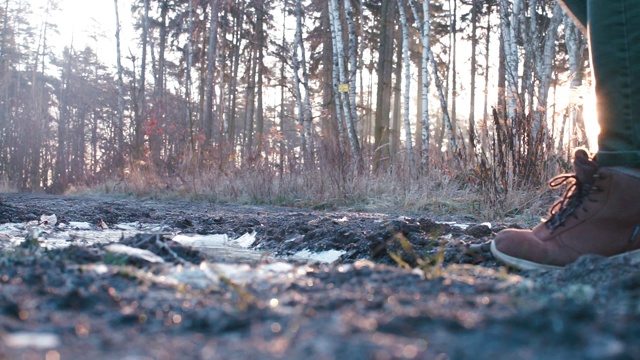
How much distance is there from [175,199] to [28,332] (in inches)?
394

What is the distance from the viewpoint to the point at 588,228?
6.88 feet

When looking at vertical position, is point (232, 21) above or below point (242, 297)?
above

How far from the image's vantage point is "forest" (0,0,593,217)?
22.1ft

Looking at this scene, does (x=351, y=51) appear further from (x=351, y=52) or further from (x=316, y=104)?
(x=316, y=104)

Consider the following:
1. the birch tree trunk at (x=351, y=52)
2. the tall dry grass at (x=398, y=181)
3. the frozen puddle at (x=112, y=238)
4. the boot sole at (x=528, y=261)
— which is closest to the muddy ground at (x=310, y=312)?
the boot sole at (x=528, y=261)

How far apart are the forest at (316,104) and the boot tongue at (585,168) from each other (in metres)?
2.71

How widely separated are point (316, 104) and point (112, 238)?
68.2 ft

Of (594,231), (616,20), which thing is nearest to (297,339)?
(594,231)

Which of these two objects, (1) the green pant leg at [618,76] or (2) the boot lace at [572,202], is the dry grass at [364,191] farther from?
(1) the green pant leg at [618,76]

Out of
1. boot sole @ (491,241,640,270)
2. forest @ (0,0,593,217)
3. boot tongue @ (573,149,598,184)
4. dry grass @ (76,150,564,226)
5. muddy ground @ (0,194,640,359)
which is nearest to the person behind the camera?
muddy ground @ (0,194,640,359)

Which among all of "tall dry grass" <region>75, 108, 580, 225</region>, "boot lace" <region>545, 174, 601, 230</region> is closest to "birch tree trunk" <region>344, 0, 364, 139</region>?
"tall dry grass" <region>75, 108, 580, 225</region>

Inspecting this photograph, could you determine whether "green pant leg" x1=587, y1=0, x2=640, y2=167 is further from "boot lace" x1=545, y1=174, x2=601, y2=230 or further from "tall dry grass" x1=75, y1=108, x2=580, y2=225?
"tall dry grass" x1=75, y1=108, x2=580, y2=225

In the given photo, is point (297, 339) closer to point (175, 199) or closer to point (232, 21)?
point (175, 199)

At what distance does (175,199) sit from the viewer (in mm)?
10742
